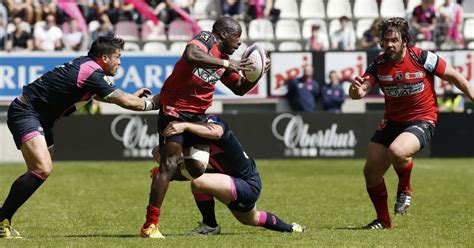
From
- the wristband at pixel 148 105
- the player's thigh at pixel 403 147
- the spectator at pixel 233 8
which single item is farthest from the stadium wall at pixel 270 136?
the wristband at pixel 148 105

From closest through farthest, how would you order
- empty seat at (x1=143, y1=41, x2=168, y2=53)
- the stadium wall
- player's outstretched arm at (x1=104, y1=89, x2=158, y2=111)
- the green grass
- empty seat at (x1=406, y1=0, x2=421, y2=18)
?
the green grass < player's outstretched arm at (x1=104, y1=89, x2=158, y2=111) < the stadium wall < empty seat at (x1=143, y1=41, x2=168, y2=53) < empty seat at (x1=406, y1=0, x2=421, y2=18)

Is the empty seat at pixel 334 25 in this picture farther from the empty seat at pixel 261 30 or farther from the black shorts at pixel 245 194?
the black shorts at pixel 245 194

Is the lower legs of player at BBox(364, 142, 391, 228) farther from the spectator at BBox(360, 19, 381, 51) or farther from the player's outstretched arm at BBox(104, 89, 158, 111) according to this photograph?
the spectator at BBox(360, 19, 381, 51)

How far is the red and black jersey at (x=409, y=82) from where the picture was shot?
1158 cm

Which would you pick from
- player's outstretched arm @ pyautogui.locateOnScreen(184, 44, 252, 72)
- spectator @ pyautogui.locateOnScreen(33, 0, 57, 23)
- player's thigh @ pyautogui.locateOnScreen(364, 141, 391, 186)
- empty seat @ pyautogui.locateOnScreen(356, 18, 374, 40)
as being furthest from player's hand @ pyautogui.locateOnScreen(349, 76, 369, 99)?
empty seat @ pyautogui.locateOnScreen(356, 18, 374, 40)

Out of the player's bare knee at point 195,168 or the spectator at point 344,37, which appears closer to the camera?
the player's bare knee at point 195,168

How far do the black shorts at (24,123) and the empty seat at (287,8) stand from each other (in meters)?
16.6

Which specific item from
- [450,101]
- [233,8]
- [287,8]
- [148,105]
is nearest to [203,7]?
[233,8]

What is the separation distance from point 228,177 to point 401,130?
2.35 meters

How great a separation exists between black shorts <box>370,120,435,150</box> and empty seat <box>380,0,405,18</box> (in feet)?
51.5

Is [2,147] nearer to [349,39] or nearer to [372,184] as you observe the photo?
[349,39]

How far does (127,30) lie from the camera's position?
84.0 feet

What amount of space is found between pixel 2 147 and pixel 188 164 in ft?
45.8

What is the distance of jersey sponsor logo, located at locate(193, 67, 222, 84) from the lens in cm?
1035
